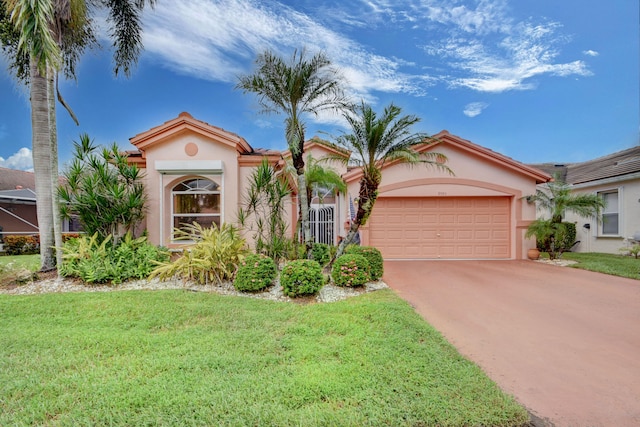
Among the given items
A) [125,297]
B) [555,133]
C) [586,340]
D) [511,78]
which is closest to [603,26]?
[511,78]

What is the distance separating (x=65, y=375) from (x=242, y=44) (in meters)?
11.1

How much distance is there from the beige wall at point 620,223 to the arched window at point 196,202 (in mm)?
17763

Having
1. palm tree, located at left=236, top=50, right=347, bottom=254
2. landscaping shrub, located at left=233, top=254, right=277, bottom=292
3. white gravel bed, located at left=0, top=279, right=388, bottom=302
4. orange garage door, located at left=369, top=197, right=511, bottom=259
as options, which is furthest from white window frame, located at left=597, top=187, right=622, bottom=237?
landscaping shrub, located at left=233, top=254, right=277, bottom=292

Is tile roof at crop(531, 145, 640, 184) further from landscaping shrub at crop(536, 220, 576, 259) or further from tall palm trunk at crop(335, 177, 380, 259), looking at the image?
tall palm trunk at crop(335, 177, 380, 259)

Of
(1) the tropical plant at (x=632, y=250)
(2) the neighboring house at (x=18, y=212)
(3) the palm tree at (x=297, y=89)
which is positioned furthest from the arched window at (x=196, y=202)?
(1) the tropical plant at (x=632, y=250)

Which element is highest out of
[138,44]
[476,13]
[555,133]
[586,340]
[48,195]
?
[476,13]

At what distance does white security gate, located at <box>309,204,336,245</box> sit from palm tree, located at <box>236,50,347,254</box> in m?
6.70

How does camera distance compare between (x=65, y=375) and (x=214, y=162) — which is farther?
(x=214, y=162)

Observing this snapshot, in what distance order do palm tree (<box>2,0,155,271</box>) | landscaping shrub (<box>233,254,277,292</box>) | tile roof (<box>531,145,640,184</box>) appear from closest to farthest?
palm tree (<box>2,0,155,271</box>)
landscaping shrub (<box>233,254,277,292</box>)
tile roof (<box>531,145,640,184</box>)

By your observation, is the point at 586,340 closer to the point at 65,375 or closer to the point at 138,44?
the point at 65,375

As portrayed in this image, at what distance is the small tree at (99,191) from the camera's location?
26.9 feet

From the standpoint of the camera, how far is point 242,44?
35.5 feet

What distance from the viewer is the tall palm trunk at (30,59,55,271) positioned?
7.96 m

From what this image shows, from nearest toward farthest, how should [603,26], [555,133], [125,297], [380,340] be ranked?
[380,340] → [125,297] → [603,26] → [555,133]
